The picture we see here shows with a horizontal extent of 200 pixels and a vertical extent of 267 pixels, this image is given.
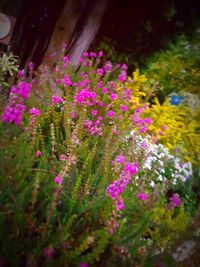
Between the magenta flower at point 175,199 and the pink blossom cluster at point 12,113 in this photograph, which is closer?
the pink blossom cluster at point 12,113

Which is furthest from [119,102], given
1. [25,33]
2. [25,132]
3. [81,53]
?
[25,132]

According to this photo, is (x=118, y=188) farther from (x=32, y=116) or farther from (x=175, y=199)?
(x=32, y=116)

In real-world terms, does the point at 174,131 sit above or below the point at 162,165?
above

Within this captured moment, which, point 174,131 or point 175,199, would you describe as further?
point 174,131

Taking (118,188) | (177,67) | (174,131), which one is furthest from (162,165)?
(177,67)

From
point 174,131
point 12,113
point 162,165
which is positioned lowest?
point 162,165

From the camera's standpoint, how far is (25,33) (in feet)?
15.8

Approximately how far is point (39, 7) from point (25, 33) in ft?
1.33

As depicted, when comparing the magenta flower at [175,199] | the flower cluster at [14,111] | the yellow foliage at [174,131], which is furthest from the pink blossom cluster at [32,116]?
the yellow foliage at [174,131]

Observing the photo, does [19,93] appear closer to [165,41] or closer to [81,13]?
[81,13]

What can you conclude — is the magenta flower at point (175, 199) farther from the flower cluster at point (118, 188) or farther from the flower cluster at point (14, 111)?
the flower cluster at point (14, 111)

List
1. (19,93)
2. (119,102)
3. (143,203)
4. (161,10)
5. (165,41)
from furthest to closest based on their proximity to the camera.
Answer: (165,41), (161,10), (119,102), (143,203), (19,93)

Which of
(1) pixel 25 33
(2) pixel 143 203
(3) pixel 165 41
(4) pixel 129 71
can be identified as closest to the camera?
(2) pixel 143 203

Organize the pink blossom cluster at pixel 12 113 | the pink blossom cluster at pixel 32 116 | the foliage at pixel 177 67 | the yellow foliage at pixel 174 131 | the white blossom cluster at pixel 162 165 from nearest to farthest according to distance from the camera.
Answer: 1. the pink blossom cluster at pixel 12 113
2. the pink blossom cluster at pixel 32 116
3. the white blossom cluster at pixel 162 165
4. the yellow foliage at pixel 174 131
5. the foliage at pixel 177 67
